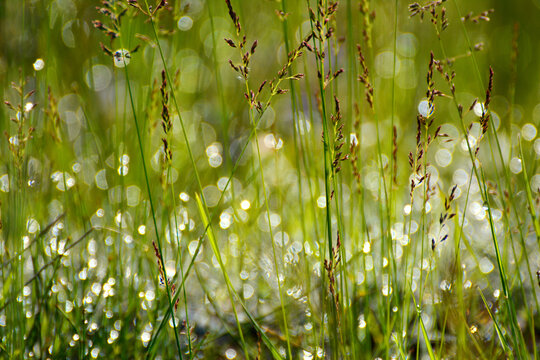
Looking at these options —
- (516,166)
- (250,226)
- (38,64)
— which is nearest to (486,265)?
(250,226)

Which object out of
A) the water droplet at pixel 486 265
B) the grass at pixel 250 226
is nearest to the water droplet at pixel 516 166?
the grass at pixel 250 226

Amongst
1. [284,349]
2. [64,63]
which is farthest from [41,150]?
[64,63]

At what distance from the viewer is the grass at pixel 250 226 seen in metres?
0.91

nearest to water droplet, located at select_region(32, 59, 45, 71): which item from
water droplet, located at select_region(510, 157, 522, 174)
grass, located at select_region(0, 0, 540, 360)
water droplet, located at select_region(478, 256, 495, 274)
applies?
grass, located at select_region(0, 0, 540, 360)

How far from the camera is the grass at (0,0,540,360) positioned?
0.91 meters

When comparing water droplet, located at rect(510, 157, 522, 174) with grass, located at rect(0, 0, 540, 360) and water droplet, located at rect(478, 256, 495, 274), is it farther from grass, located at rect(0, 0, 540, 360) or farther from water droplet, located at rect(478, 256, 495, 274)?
water droplet, located at rect(478, 256, 495, 274)

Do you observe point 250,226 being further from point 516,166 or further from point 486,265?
point 516,166

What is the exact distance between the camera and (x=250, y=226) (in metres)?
1.47

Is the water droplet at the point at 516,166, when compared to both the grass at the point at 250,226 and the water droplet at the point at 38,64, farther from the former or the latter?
the water droplet at the point at 38,64

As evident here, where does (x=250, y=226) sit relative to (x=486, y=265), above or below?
above

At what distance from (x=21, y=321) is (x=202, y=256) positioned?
71 cm

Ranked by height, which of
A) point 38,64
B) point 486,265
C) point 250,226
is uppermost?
point 38,64

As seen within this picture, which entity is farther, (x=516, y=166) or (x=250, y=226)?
(x=516, y=166)

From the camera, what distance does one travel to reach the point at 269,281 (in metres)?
1.39
